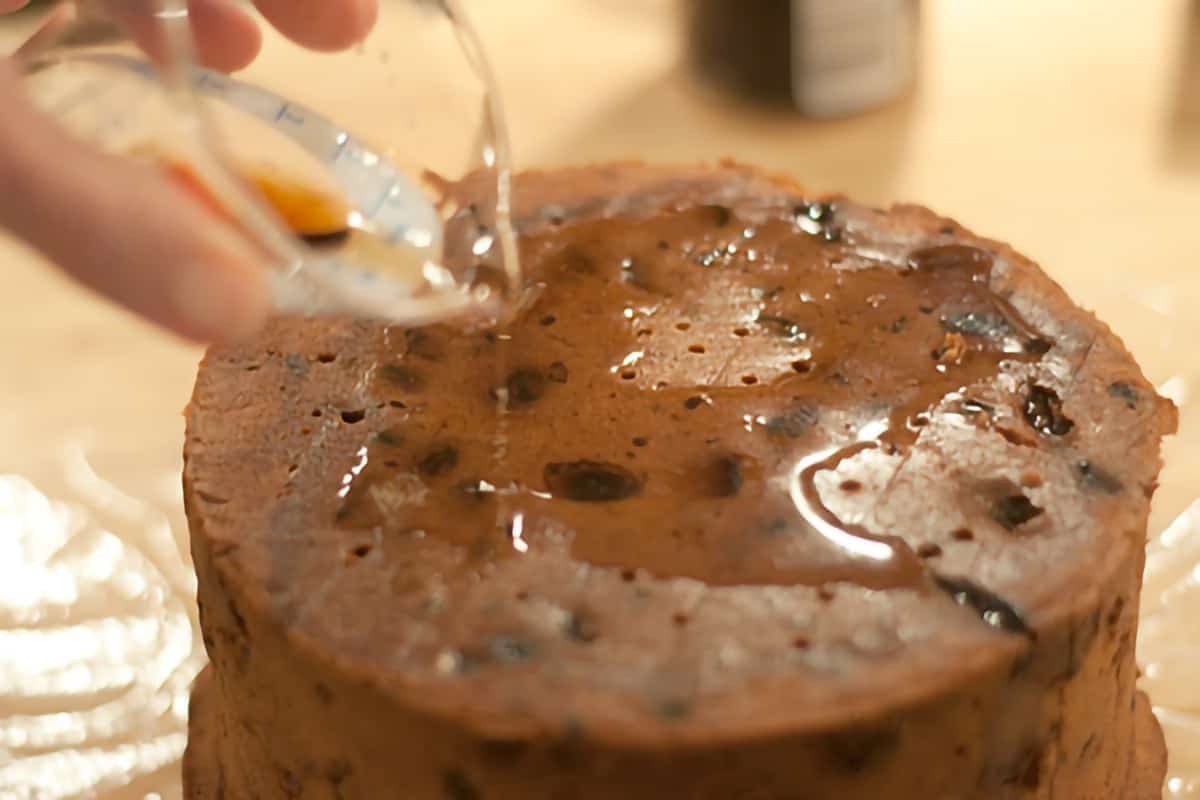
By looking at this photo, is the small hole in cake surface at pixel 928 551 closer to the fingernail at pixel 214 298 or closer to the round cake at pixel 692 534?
the round cake at pixel 692 534

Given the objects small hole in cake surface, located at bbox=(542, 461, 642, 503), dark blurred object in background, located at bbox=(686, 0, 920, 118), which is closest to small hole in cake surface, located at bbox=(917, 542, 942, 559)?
small hole in cake surface, located at bbox=(542, 461, 642, 503)

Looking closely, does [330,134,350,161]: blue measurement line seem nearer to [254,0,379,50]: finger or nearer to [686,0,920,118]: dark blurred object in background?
[254,0,379,50]: finger

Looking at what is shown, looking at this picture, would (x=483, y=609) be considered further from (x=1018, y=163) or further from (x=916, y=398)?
(x=1018, y=163)

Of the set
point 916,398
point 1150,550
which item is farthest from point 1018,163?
point 916,398

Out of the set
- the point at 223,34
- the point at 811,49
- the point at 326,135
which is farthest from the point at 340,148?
the point at 811,49

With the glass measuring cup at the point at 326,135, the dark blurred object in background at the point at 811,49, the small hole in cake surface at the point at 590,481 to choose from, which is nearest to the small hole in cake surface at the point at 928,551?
the small hole in cake surface at the point at 590,481

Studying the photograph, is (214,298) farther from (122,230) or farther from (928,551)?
(928,551)
